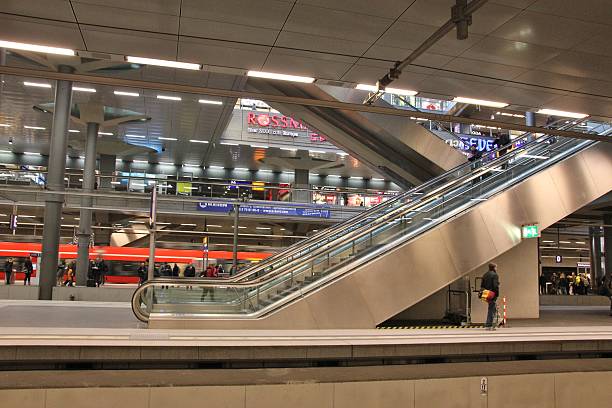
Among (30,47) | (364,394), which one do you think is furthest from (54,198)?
(364,394)

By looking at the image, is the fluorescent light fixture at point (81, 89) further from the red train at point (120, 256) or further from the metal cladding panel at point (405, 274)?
the metal cladding panel at point (405, 274)

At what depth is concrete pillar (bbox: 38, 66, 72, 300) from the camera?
1527 centimetres

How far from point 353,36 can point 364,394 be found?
14.8 ft

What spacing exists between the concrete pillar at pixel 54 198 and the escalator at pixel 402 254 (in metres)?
6.39

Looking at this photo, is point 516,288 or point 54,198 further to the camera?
point 54,198

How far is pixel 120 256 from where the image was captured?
25094 millimetres

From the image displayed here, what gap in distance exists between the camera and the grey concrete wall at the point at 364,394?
5.21 metres

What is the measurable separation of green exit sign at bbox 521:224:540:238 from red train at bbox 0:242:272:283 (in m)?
14.2

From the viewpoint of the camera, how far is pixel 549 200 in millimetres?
12461

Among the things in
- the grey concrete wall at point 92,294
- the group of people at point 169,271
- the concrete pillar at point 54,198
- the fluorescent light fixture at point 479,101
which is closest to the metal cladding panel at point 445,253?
the fluorescent light fixture at point 479,101

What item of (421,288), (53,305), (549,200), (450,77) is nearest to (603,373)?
(421,288)

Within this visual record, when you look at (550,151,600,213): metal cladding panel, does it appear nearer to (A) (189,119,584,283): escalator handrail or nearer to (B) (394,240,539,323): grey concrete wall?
(A) (189,119,584,283): escalator handrail

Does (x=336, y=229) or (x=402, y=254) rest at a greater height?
(x=336, y=229)

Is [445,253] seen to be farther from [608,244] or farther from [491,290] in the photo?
[608,244]
